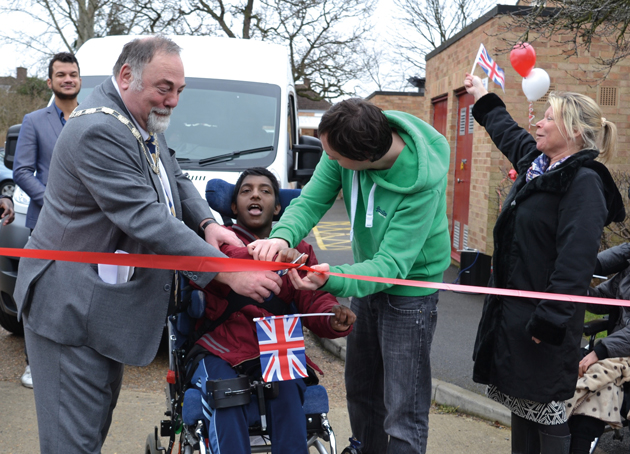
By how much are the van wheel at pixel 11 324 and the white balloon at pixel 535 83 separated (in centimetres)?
531

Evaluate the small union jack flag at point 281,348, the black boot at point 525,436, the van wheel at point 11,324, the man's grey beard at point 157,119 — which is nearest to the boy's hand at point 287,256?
the small union jack flag at point 281,348

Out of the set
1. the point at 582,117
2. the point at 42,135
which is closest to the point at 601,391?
the point at 582,117

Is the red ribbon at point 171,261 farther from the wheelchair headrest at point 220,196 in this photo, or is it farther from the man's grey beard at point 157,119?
the wheelchair headrest at point 220,196

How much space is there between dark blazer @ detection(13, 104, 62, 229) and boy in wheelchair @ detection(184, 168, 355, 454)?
6.98 feet

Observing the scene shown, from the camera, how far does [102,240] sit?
2447mm

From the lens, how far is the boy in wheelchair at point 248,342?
2762 millimetres

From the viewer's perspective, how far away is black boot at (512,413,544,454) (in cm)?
344

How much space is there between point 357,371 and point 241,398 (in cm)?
78

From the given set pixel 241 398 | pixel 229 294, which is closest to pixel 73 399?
pixel 241 398

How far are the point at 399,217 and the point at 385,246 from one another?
144 millimetres

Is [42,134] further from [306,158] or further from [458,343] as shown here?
[458,343]

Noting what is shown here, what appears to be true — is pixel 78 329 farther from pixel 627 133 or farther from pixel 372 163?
pixel 627 133

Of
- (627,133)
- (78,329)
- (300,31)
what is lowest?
(78,329)

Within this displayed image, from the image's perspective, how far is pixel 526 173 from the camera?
3393mm
